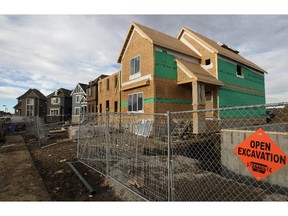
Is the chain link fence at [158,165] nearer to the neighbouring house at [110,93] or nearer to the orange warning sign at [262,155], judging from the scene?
the orange warning sign at [262,155]

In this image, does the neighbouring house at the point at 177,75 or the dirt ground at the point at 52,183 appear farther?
the neighbouring house at the point at 177,75

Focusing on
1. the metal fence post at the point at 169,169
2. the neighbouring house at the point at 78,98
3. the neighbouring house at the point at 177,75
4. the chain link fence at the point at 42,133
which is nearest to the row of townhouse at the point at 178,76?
the neighbouring house at the point at 177,75

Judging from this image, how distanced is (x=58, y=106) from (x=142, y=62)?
38.6 meters

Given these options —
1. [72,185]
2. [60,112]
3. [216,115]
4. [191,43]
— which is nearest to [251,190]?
[72,185]

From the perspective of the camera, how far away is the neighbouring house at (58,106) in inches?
1796

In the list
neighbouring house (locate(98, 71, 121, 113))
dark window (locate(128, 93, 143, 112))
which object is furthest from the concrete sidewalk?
neighbouring house (locate(98, 71, 121, 113))

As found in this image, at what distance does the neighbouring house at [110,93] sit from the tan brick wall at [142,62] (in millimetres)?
3425

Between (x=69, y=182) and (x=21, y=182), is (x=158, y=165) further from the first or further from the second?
(x=21, y=182)

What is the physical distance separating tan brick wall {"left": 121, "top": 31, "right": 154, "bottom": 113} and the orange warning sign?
35.8 ft

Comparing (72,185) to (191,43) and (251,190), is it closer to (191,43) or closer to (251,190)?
(251,190)

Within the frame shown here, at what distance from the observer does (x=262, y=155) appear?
2.70 meters

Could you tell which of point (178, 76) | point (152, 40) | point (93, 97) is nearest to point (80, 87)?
point (93, 97)

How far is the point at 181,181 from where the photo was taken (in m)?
5.42

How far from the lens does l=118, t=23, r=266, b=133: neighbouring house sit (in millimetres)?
13992
